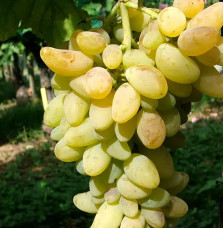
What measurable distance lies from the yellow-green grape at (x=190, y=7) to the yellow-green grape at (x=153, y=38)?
5 centimetres

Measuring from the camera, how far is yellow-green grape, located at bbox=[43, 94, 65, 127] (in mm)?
760

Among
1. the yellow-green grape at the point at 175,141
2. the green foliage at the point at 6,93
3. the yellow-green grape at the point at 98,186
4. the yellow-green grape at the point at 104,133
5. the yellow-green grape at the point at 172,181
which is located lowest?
the green foliage at the point at 6,93

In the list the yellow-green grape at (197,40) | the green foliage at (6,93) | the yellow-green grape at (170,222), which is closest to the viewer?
the yellow-green grape at (197,40)

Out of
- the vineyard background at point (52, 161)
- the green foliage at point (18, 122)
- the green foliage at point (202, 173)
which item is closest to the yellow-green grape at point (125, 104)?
the vineyard background at point (52, 161)

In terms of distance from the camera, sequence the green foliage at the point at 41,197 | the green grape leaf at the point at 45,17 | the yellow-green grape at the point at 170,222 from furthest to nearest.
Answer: the green foliage at the point at 41,197 → the green grape leaf at the point at 45,17 → the yellow-green grape at the point at 170,222

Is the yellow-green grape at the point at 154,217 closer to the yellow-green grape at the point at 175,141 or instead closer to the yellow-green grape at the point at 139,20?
the yellow-green grape at the point at 175,141

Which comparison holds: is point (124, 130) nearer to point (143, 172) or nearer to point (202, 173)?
point (143, 172)

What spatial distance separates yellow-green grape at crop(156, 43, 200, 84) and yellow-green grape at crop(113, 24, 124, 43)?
0.33ft

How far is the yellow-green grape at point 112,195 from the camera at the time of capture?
2.41 ft

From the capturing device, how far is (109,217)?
29.0 inches

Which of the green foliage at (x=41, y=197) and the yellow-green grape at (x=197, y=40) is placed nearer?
the yellow-green grape at (x=197, y=40)

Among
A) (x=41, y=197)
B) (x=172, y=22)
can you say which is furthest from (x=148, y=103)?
(x=41, y=197)

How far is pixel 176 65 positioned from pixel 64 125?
0.82 ft

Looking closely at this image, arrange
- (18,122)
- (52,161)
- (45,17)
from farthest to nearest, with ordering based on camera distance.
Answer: (18,122) → (52,161) → (45,17)
